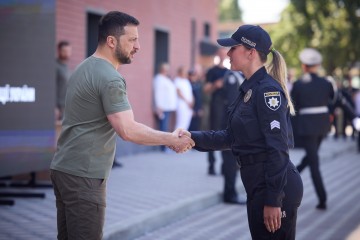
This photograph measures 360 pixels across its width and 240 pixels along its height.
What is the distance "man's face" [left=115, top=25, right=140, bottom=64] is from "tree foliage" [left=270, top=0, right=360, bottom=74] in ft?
64.9

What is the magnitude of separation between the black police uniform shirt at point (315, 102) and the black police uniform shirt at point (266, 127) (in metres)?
4.62

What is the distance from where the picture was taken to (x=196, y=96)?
1673 cm

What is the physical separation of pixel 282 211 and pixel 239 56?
3.44 feet

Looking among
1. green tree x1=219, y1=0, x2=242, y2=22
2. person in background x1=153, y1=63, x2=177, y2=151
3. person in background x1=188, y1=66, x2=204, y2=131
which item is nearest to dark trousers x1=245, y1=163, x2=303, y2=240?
person in background x1=153, y1=63, x2=177, y2=151

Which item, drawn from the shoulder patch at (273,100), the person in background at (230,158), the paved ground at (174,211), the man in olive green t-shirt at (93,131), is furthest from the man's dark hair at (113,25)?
the person in background at (230,158)

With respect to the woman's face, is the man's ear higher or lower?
higher

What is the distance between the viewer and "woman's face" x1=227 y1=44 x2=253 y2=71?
4.34 metres

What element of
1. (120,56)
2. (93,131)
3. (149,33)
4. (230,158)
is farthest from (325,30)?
(93,131)

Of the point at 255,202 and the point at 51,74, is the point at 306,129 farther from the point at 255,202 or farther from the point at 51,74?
the point at 255,202

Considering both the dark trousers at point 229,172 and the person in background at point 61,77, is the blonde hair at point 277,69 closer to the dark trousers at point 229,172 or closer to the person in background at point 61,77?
the dark trousers at point 229,172

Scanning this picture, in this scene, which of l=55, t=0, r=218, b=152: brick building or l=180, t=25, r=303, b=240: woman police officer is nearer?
l=180, t=25, r=303, b=240: woman police officer

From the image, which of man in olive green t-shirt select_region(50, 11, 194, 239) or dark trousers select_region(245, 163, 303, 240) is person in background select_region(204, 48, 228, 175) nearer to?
dark trousers select_region(245, 163, 303, 240)

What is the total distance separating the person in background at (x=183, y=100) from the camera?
15969mm

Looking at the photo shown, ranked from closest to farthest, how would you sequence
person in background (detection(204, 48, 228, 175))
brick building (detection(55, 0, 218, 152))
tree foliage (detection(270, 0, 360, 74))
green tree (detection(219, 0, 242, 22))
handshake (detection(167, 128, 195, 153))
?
handshake (detection(167, 128, 195, 153))
person in background (detection(204, 48, 228, 175))
brick building (detection(55, 0, 218, 152))
tree foliage (detection(270, 0, 360, 74))
green tree (detection(219, 0, 242, 22))
